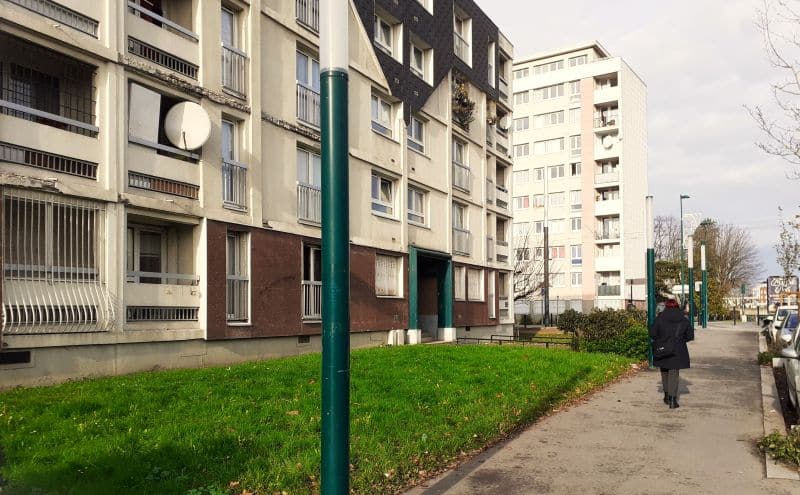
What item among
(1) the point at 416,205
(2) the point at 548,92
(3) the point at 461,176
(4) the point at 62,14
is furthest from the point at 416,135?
(2) the point at 548,92

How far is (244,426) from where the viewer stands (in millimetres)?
7504

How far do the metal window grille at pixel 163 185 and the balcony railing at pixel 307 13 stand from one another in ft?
19.7

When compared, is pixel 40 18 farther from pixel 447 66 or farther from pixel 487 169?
pixel 487 169

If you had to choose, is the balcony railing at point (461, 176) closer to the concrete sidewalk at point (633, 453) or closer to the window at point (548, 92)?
the concrete sidewalk at point (633, 453)

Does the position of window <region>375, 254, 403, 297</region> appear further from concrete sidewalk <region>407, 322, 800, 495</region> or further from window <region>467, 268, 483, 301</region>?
concrete sidewalk <region>407, 322, 800, 495</region>

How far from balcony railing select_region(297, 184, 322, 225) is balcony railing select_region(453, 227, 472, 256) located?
10265 millimetres

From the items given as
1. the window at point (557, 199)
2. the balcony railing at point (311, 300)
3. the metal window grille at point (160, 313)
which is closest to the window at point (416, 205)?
the balcony railing at point (311, 300)

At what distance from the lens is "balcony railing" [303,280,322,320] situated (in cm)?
1792

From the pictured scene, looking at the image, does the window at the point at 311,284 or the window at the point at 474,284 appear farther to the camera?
the window at the point at 474,284

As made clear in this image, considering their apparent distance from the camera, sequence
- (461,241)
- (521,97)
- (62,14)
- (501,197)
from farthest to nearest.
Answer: (521,97), (501,197), (461,241), (62,14)

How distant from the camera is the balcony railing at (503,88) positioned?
111 ft

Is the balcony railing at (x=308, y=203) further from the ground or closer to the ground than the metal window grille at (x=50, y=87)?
closer to the ground

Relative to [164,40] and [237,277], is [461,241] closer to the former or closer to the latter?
[237,277]

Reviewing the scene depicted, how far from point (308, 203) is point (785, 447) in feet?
42.6
